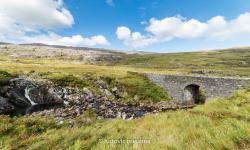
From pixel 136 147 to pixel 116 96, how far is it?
3508 centimetres

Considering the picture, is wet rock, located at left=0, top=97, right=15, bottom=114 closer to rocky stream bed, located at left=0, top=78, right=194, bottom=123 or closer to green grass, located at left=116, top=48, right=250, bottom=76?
rocky stream bed, located at left=0, top=78, right=194, bottom=123

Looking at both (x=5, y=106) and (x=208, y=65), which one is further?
(x=208, y=65)

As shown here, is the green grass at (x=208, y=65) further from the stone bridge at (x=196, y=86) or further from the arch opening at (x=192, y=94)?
Result: the stone bridge at (x=196, y=86)

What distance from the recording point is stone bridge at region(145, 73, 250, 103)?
109 ft

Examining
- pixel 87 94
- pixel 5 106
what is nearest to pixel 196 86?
pixel 87 94

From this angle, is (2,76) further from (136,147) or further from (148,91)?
(136,147)

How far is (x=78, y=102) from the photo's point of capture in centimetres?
3394

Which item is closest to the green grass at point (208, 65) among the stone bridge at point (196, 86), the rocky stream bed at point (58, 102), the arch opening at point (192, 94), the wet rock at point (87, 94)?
the arch opening at point (192, 94)

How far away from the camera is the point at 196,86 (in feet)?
141

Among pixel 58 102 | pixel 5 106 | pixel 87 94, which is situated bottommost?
pixel 58 102

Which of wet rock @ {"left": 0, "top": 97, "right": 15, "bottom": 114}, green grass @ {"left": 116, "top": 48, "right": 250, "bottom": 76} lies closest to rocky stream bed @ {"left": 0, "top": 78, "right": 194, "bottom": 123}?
wet rock @ {"left": 0, "top": 97, "right": 15, "bottom": 114}

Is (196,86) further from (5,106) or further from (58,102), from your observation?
(5,106)

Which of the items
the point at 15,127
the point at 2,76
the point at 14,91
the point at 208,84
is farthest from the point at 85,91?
the point at 15,127

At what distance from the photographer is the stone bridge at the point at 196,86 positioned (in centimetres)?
3328
